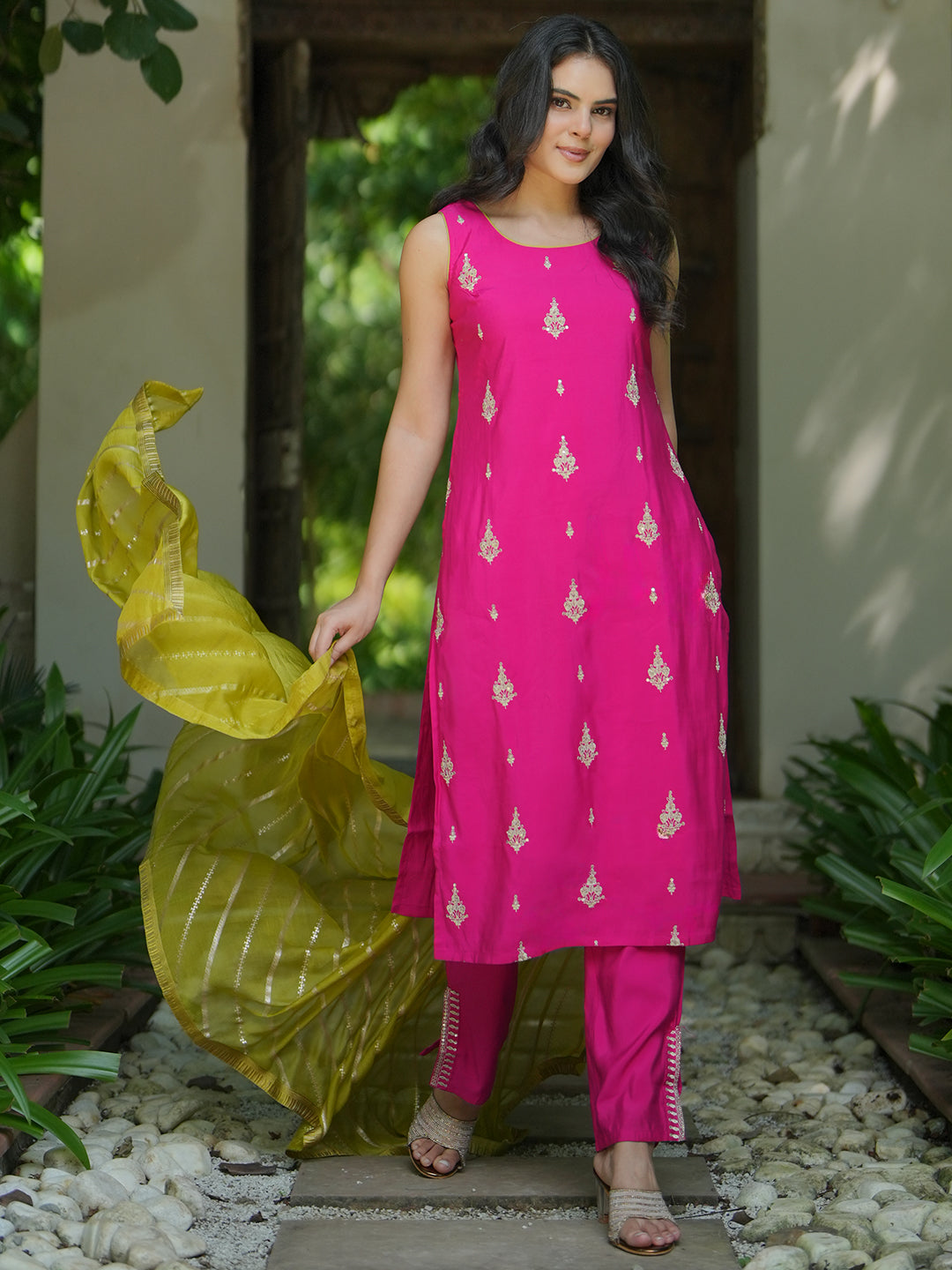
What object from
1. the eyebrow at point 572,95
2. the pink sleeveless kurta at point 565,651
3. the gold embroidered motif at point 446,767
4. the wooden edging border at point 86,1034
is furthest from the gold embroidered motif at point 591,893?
the eyebrow at point 572,95

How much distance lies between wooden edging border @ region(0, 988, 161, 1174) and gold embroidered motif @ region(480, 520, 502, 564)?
1120 mm

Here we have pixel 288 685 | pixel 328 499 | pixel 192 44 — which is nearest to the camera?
pixel 288 685

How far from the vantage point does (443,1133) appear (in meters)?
2.24

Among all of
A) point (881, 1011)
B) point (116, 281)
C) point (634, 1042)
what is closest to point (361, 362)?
point (116, 281)

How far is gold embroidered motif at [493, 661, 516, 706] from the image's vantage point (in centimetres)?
202

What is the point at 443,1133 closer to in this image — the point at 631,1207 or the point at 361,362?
the point at 631,1207

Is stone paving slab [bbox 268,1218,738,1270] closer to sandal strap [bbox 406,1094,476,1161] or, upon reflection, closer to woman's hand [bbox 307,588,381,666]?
sandal strap [bbox 406,1094,476,1161]

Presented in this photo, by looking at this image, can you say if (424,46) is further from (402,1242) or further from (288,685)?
(402,1242)

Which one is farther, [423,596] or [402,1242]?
[423,596]

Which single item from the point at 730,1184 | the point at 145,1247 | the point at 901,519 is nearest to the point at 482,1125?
the point at 730,1184

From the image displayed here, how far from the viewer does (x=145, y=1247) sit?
1.89m

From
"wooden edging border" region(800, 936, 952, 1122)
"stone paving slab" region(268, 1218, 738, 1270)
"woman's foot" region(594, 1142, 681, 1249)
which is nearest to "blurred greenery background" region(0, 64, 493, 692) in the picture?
"wooden edging border" region(800, 936, 952, 1122)

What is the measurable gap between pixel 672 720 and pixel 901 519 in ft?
8.03

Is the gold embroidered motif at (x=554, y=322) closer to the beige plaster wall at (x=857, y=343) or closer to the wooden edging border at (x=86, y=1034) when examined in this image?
the wooden edging border at (x=86, y=1034)
